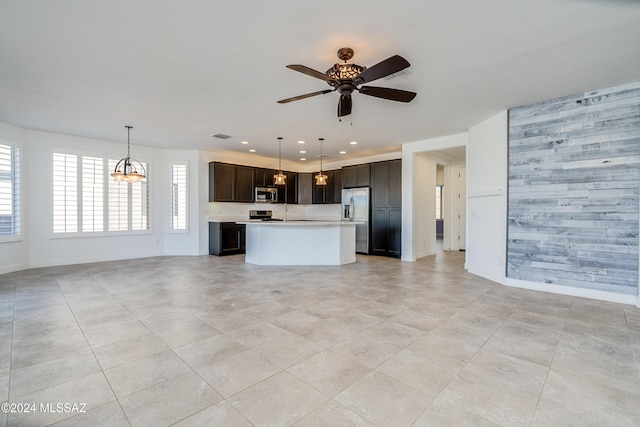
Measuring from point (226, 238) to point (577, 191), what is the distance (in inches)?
278

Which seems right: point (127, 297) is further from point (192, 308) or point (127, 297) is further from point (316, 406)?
point (316, 406)

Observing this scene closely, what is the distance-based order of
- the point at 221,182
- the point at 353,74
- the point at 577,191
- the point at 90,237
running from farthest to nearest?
the point at 221,182 → the point at 90,237 → the point at 577,191 → the point at 353,74

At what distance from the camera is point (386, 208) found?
24.3 feet

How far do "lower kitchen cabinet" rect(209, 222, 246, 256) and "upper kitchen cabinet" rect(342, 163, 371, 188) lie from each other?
324 cm

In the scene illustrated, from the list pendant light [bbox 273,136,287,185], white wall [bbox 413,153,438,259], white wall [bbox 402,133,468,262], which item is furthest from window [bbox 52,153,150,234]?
white wall [bbox 413,153,438,259]

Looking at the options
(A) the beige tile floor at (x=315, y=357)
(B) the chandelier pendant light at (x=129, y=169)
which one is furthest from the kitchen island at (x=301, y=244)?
(B) the chandelier pendant light at (x=129, y=169)

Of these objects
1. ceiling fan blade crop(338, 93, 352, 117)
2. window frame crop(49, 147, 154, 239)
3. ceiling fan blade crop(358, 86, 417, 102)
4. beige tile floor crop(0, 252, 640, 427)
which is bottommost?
beige tile floor crop(0, 252, 640, 427)

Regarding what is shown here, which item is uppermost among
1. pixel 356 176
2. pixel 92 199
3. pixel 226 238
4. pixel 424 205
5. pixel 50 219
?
pixel 356 176

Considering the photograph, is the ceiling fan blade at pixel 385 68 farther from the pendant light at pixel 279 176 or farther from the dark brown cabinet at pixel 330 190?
the dark brown cabinet at pixel 330 190

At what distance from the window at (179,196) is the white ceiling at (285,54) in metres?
2.61

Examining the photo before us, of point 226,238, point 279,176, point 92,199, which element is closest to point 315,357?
point 279,176

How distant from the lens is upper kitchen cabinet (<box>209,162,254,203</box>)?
762 centimetres

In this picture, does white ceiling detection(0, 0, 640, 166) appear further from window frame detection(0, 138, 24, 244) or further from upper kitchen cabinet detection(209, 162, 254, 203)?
upper kitchen cabinet detection(209, 162, 254, 203)

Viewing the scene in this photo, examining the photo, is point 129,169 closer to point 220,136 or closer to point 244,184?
point 220,136
